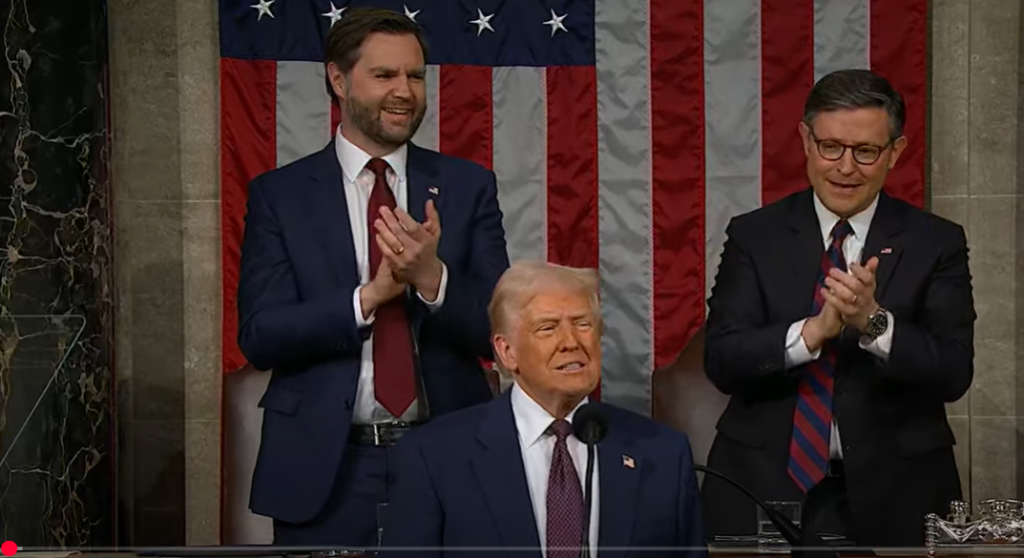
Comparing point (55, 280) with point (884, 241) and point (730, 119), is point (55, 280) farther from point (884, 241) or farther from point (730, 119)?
point (884, 241)

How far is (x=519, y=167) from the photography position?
452cm

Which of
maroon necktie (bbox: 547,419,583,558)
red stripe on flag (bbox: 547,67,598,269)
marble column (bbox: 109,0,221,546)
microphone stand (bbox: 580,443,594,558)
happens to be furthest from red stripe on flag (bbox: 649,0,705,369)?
microphone stand (bbox: 580,443,594,558)

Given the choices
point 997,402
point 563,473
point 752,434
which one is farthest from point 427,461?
point 997,402

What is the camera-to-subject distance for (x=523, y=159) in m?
4.52

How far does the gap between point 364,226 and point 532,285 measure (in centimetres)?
100

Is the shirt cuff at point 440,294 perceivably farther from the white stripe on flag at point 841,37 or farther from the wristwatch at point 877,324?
the white stripe on flag at point 841,37

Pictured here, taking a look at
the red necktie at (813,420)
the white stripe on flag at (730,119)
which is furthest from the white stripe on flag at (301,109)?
the red necktie at (813,420)

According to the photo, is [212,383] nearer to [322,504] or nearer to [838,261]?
[322,504]

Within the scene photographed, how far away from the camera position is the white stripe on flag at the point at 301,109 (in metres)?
4.45

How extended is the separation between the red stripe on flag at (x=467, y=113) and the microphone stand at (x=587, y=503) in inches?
70.5

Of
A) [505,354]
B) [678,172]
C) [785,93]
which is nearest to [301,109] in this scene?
[678,172]

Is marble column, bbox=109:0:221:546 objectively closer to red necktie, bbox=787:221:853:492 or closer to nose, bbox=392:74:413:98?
nose, bbox=392:74:413:98

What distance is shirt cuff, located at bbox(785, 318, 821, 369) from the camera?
3.96 metres

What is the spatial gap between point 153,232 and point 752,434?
178 centimetres
